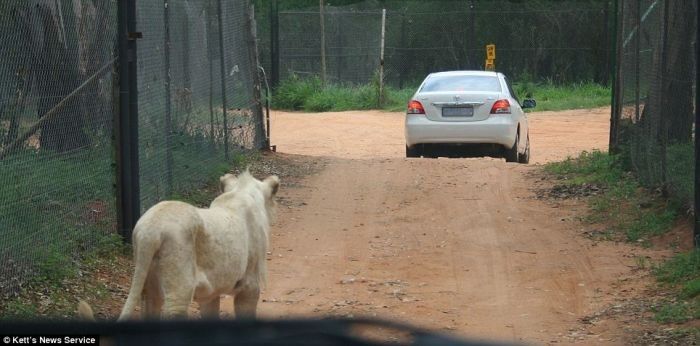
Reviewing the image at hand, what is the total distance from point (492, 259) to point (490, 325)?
2145 millimetres

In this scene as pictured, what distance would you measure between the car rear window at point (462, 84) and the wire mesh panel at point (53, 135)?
7.88 m

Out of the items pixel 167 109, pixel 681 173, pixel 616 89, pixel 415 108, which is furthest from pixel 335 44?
pixel 681 173

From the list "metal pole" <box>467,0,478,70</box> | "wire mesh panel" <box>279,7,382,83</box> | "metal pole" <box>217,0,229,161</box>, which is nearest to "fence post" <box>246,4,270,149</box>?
"metal pole" <box>217,0,229,161</box>

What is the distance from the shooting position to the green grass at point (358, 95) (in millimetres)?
29862

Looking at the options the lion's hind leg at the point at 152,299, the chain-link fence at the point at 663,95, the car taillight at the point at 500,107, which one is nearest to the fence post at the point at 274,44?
the car taillight at the point at 500,107

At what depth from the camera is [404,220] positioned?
1104 cm

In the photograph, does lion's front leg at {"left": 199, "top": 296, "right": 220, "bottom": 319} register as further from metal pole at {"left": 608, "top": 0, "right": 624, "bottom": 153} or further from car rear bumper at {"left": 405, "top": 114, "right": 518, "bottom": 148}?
car rear bumper at {"left": 405, "top": 114, "right": 518, "bottom": 148}

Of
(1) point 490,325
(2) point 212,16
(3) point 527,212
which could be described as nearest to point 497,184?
(3) point 527,212

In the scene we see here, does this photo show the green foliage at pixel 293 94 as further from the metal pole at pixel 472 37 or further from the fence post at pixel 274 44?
the metal pole at pixel 472 37

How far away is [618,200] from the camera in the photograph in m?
11.5

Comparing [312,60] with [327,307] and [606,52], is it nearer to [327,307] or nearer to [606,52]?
[606,52]

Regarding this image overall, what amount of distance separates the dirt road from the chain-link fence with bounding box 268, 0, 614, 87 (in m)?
17.9

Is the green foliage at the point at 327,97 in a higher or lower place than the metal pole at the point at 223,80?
lower

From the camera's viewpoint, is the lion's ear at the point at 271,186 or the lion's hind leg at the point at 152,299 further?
the lion's ear at the point at 271,186
